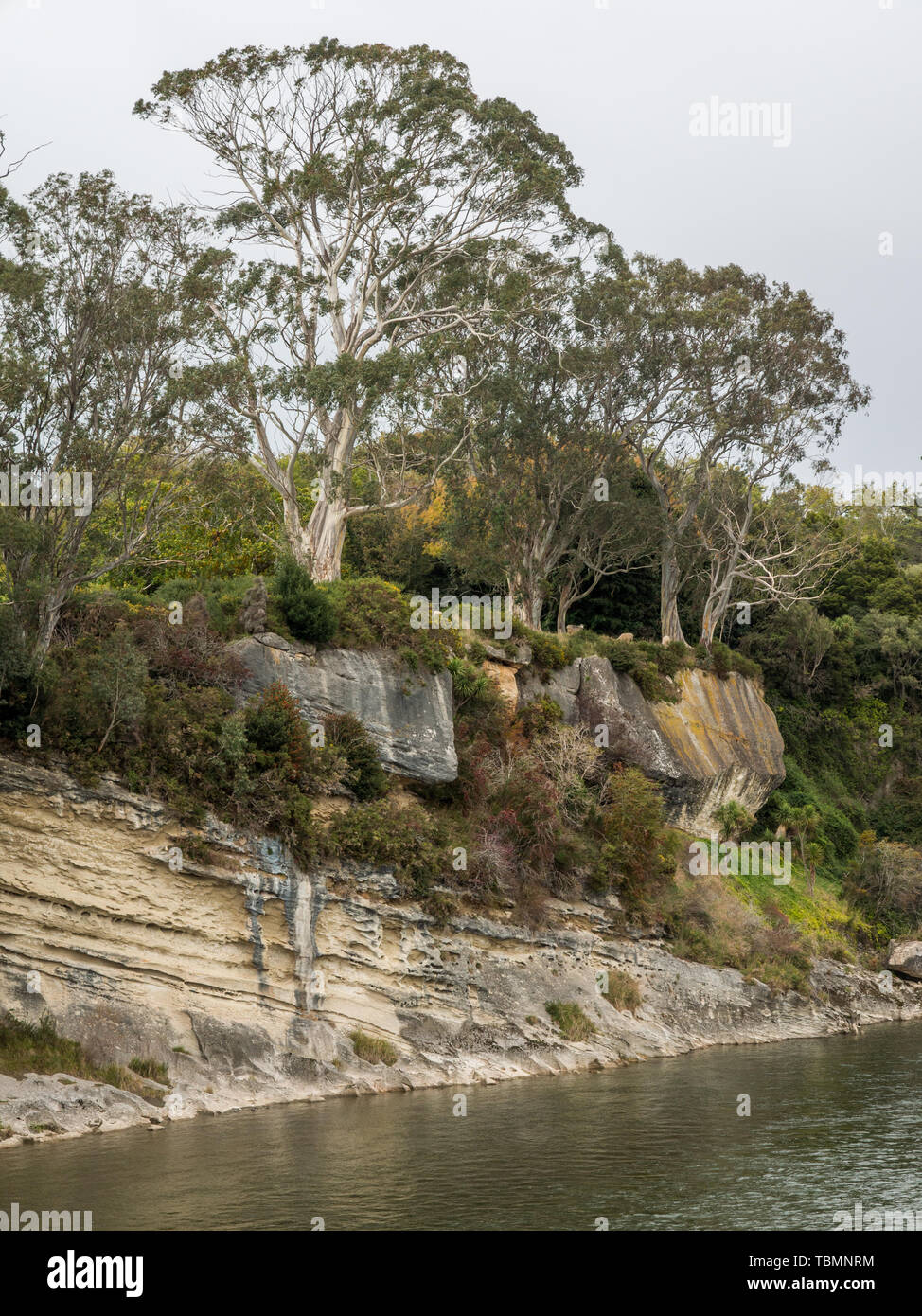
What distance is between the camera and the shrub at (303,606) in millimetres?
34625

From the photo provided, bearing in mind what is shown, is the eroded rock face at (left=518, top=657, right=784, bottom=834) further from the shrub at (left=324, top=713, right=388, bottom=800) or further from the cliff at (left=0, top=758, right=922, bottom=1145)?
the shrub at (left=324, top=713, right=388, bottom=800)

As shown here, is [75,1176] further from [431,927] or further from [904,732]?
[904,732]

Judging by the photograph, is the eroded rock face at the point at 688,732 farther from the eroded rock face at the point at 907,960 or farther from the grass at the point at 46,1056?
the grass at the point at 46,1056

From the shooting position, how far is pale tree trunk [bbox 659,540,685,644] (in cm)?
5150

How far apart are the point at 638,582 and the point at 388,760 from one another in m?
25.7

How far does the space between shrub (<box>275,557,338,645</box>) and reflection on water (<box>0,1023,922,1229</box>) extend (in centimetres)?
1329

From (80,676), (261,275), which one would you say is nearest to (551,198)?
(261,275)

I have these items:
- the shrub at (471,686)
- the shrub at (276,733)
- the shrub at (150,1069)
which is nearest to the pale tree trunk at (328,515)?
the shrub at (471,686)

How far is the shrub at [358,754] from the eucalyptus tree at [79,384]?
25.9 ft

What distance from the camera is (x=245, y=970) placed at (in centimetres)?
2836

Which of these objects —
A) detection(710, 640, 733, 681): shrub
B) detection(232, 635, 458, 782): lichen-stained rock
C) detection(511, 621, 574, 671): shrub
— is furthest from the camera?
detection(710, 640, 733, 681): shrub

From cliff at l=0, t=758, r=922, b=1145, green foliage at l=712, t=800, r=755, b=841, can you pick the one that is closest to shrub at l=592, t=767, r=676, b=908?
cliff at l=0, t=758, r=922, b=1145

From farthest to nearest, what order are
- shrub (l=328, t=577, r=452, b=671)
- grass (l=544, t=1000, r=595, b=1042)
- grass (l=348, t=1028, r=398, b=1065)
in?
shrub (l=328, t=577, r=452, b=671) → grass (l=544, t=1000, r=595, b=1042) → grass (l=348, t=1028, r=398, b=1065)
